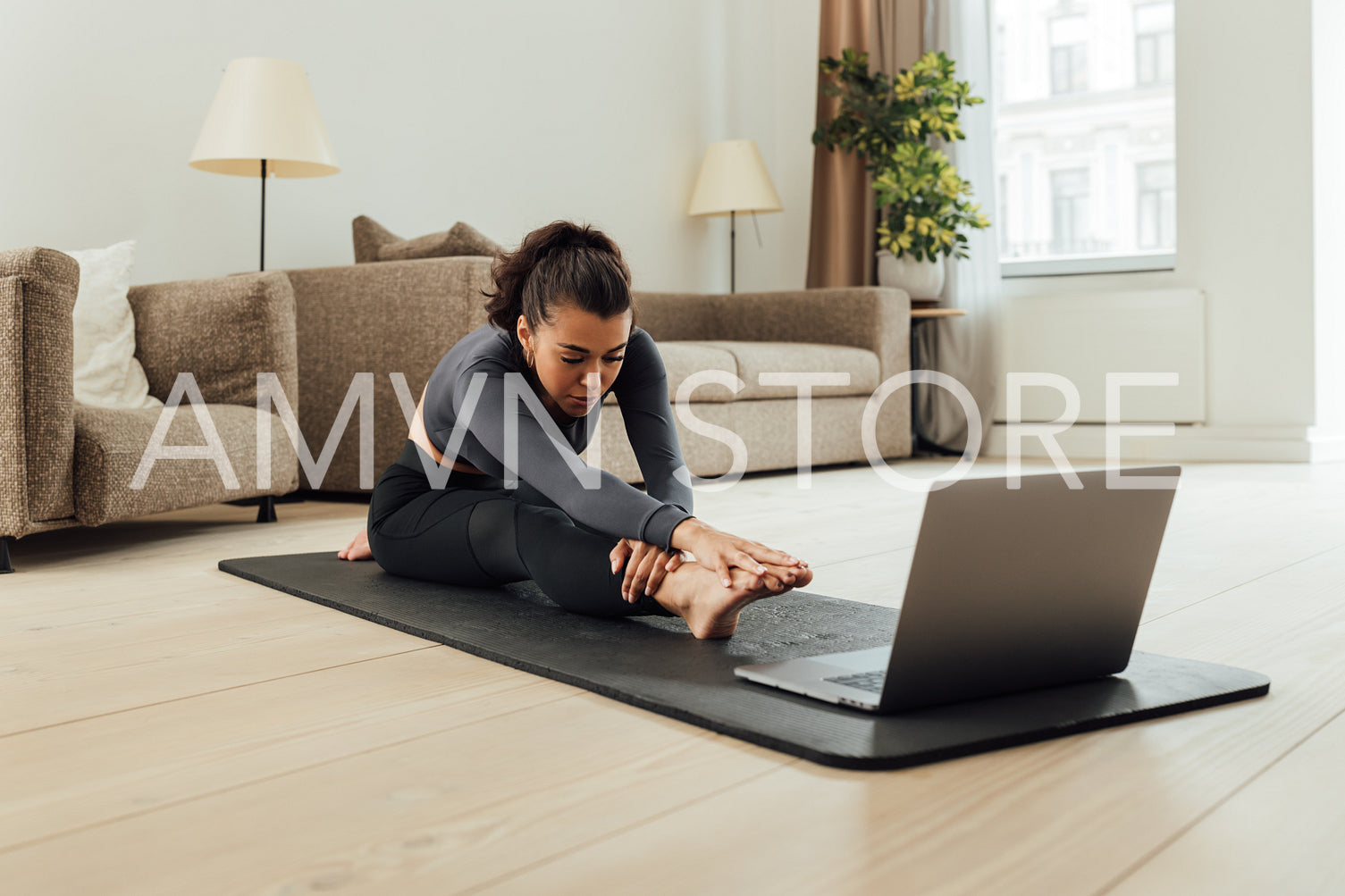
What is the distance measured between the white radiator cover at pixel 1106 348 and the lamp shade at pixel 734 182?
3.73 ft

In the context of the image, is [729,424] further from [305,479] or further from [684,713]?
[684,713]

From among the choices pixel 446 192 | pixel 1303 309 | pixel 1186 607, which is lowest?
pixel 1186 607

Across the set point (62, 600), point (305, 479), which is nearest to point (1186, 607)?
point (62, 600)

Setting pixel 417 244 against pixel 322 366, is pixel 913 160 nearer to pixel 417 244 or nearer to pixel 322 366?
pixel 417 244

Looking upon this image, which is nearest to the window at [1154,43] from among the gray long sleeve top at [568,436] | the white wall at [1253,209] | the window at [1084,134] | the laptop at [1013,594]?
the window at [1084,134]

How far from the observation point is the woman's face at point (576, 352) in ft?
4.62

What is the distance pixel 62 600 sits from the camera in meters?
1.70

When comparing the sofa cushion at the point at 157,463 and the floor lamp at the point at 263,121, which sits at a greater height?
the floor lamp at the point at 263,121

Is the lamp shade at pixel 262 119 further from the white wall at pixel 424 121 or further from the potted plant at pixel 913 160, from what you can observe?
the potted plant at pixel 913 160

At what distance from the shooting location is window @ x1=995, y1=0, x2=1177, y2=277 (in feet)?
15.2

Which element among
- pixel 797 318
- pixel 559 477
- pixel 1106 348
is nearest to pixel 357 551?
pixel 559 477

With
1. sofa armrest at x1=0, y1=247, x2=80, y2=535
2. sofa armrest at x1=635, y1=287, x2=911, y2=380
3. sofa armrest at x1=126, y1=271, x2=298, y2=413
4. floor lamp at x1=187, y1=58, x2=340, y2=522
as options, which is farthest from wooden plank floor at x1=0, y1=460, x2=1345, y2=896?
sofa armrest at x1=635, y1=287, x2=911, y2=380

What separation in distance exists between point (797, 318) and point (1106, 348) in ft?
4.23

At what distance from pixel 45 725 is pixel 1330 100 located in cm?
468
